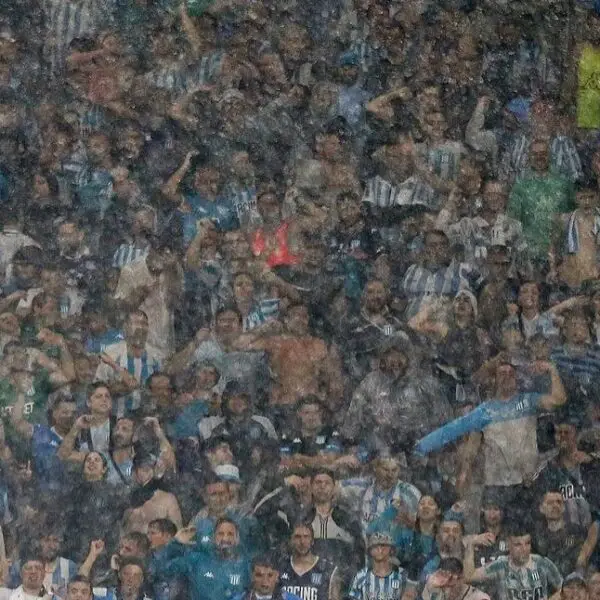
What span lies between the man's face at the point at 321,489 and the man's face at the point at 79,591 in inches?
74.4

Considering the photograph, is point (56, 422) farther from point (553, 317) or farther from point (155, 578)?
point (553, 317)

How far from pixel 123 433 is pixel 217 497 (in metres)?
0.90

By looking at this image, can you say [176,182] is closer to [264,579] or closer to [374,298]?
[374,298]

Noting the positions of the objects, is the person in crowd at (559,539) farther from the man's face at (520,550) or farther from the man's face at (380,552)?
the man's face at (380,552)

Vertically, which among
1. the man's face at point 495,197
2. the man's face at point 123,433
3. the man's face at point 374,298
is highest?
the man's face at point 495,197

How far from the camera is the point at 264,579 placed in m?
13.8

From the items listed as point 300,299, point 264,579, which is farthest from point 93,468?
point 300,299

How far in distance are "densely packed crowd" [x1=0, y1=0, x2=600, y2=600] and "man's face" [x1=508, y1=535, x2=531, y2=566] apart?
2 cm

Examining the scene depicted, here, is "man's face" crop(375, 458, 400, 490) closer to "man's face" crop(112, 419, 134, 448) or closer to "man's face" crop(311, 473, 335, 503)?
"man's face" crop(311, 473, 335, 503)

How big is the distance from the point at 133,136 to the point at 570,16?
3790 millimetres

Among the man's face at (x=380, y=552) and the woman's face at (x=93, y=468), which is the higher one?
the woman's face at (x=93, y=468)

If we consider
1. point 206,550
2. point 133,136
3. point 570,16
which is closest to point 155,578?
point 206,550

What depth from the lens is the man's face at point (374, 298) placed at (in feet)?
47.3

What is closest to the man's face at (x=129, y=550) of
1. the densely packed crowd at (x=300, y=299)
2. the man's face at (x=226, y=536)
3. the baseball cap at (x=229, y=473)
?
the densely packed crowd at (x=300, y=299)
